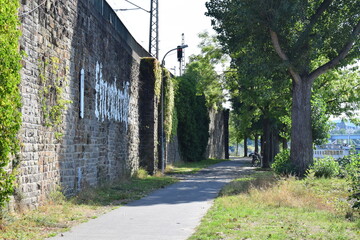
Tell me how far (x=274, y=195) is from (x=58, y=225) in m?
6.15

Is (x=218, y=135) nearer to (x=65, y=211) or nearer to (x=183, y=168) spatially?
(x=183, y=168)

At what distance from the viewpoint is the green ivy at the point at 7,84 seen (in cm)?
852

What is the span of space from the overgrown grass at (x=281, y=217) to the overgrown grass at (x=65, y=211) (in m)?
2.66

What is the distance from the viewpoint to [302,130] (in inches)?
867

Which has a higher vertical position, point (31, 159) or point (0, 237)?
point (31, 159)

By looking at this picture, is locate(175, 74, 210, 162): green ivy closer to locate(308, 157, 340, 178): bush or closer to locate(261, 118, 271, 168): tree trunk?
locate(261, 118, 271, 168): tree trunk

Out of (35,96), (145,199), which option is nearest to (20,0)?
(35,96)

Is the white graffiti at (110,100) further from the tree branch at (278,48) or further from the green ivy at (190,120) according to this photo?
the green ivy at (190,120)

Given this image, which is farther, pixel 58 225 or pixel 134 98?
pixel 134 98

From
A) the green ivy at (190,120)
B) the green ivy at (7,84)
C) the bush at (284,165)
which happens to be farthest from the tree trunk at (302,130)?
the green ivy at (7,84)

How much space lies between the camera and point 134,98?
75.9 ft

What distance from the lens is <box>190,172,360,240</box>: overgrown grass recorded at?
8.45 metres

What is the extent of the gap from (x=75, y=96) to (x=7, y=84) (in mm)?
5485

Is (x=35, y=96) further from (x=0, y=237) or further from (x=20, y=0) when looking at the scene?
(x=0, y=237)
